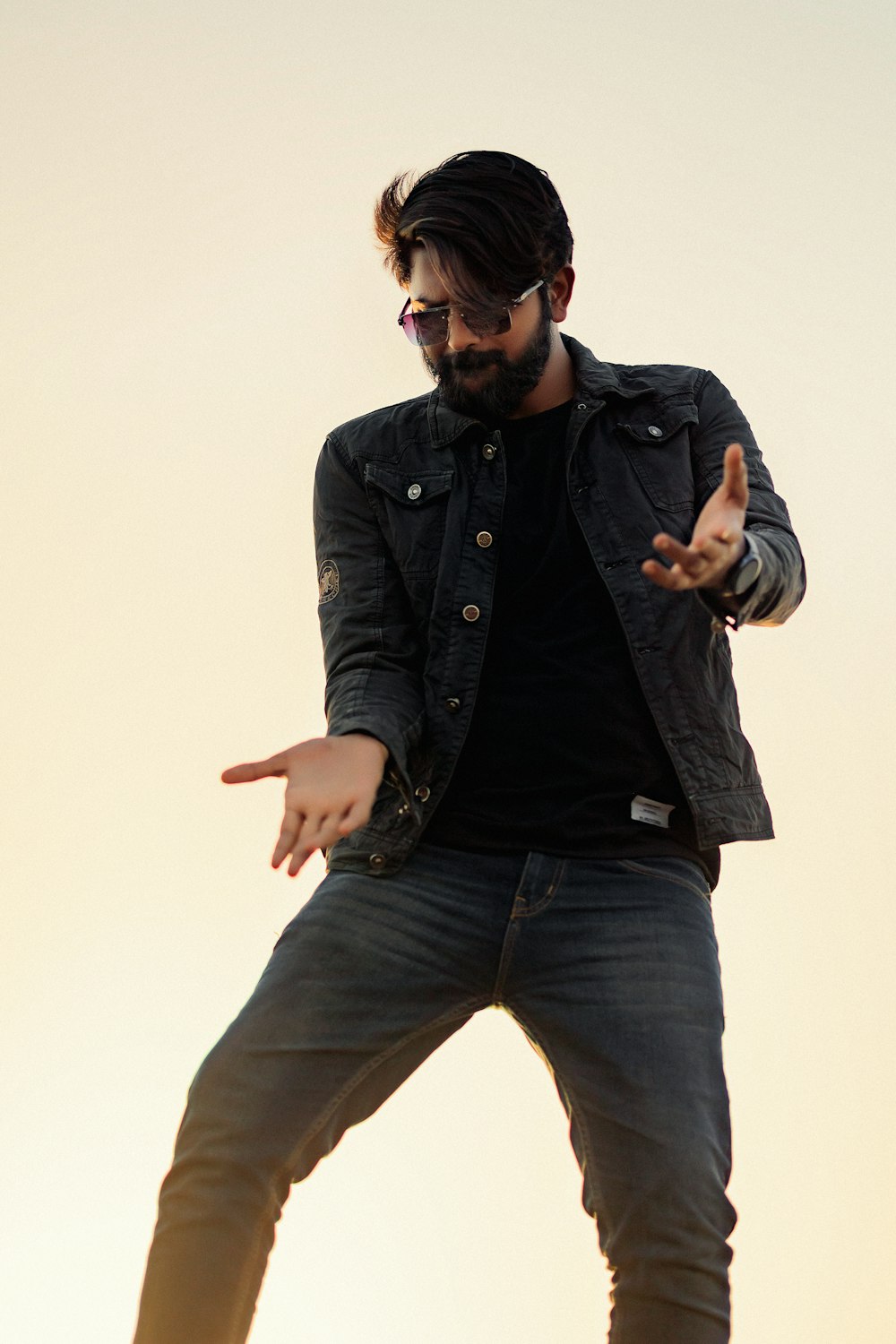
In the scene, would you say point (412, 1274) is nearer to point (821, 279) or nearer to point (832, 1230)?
point (832, 1230)

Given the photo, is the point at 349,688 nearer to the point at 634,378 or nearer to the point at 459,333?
the point at 459,333

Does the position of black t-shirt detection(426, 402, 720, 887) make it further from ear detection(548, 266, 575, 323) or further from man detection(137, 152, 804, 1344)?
ear detection(548, 266, 575, 323)

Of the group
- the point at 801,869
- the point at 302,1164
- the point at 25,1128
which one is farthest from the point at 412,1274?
the point at 302,1164

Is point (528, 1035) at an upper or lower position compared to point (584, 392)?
lower

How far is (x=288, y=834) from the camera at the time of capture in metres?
1.36

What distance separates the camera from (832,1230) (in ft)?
10.1

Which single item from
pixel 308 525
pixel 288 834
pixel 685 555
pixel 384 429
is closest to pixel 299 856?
pixel 288 834

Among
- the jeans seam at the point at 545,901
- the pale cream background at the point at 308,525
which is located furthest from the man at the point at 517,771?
the pale cream background at the point at 308,525

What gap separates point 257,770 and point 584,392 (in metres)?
0.74

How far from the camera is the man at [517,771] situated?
131cm

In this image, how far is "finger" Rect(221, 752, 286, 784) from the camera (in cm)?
137

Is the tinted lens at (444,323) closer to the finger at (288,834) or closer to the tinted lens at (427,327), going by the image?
the tinted lens at (427,327)

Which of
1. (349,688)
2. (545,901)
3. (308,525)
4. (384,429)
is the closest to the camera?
(545,901)

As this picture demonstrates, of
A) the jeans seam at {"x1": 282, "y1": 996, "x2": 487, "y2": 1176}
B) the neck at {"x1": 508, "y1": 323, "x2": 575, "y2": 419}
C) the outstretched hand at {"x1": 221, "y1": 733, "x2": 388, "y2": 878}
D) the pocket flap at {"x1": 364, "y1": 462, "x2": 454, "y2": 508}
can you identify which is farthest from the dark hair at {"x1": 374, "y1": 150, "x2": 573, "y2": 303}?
the jeans seam at {"x1": 282, "y1": 996, "x2": 487, "y2": 1176}
